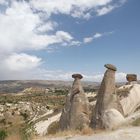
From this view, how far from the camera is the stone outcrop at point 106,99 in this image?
22319 millimetres

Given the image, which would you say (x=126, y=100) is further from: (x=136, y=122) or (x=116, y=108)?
(x=136, y=122)

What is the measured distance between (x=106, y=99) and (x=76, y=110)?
10.4 feet

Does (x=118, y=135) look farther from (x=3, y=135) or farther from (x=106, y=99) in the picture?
(x=106, y=99)

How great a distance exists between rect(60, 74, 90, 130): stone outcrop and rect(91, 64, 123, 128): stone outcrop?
2.13 metres

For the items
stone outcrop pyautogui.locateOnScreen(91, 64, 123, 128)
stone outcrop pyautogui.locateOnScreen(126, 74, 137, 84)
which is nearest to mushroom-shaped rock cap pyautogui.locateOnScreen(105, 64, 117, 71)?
stone outcrop pyautogui.locateOnScreen(91, 64, 123, 128)

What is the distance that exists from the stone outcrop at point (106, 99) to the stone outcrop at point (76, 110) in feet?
7.00

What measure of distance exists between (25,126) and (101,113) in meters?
7.10

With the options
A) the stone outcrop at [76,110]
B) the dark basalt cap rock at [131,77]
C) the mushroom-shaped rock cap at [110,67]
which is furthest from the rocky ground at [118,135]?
the dark basalt cap rock at [131,77]

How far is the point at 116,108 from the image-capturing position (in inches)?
913

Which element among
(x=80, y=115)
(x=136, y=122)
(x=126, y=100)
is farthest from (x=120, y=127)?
(x=126, y=100)

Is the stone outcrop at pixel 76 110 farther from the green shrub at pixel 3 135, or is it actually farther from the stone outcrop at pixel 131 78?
the stone outcrop at pixel 131 78

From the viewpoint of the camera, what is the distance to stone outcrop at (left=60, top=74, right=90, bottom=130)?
25266mm

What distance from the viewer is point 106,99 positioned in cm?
2350

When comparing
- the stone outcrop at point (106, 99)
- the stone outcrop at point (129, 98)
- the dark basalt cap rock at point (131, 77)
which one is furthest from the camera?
the dark basalt cap rock at point (131, 77)
